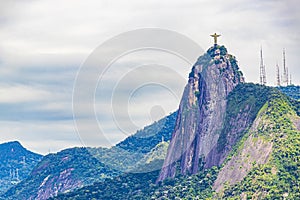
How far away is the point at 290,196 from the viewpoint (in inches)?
7726

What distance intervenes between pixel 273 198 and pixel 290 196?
13.8 ft

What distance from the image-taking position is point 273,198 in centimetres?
19788
